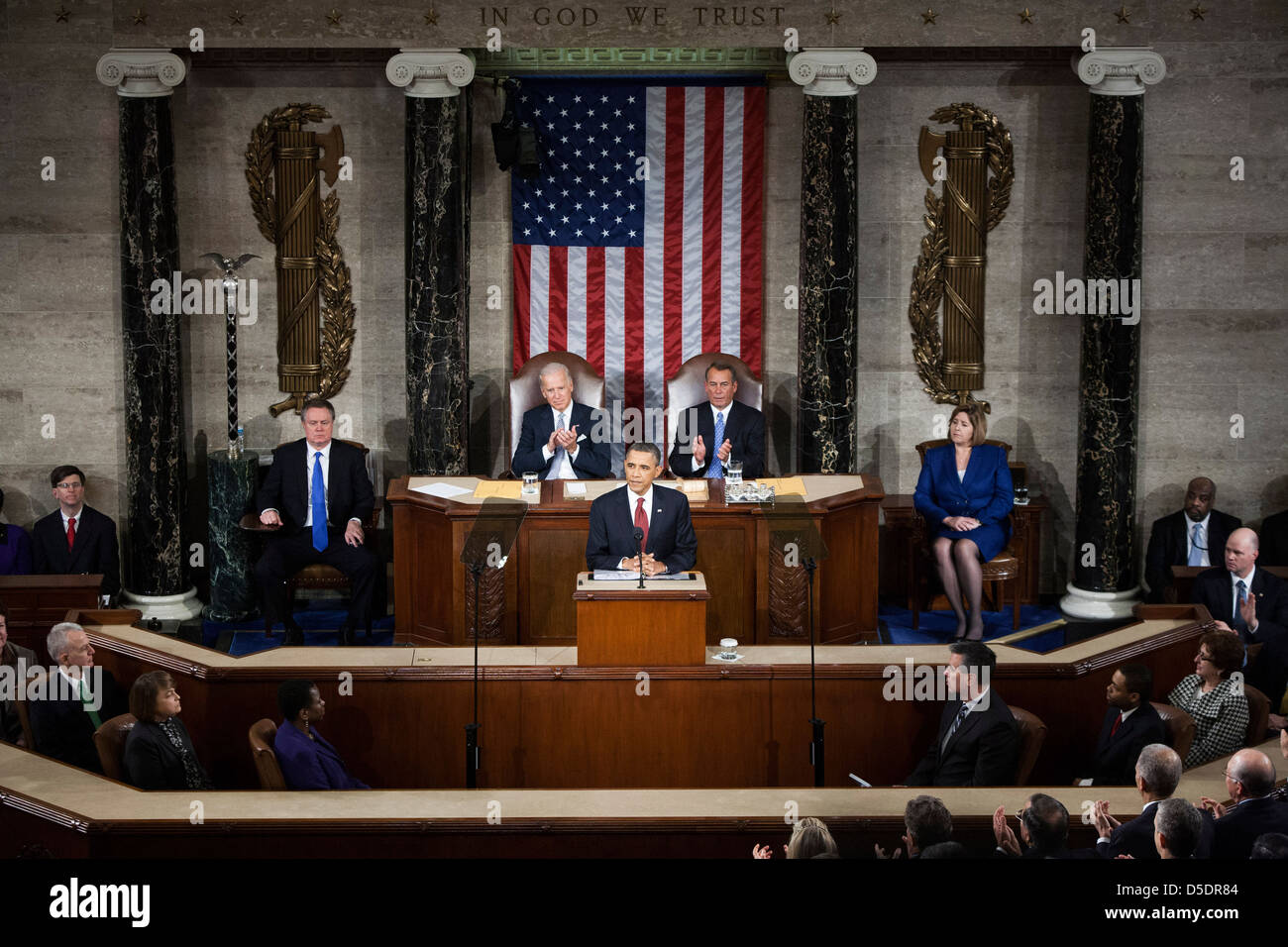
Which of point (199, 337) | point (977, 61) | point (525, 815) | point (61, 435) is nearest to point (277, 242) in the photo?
point (199, 337)

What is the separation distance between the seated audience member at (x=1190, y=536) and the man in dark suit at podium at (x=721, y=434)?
272 cm

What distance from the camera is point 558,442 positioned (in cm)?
1042

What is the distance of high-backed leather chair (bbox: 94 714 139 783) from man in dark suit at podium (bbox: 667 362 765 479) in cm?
472

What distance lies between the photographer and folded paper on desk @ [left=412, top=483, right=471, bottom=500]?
962cm

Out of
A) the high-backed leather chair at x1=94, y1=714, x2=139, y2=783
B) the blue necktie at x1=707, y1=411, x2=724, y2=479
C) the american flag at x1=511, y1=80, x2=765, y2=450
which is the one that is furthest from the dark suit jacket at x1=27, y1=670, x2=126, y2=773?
→ the american flag at x1=511, y1=80, x2=765, y2=450

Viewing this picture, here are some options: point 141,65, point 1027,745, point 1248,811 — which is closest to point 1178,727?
point 1027,745

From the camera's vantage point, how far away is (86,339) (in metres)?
11.3

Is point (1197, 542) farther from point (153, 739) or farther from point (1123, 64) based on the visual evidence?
point (153, 739)

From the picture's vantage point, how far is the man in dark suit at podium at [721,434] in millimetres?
10609

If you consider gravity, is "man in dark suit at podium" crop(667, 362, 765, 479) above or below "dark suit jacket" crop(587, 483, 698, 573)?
above

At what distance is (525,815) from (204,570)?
6048 mm

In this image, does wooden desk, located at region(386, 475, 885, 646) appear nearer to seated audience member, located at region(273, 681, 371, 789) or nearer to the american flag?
the american flag
